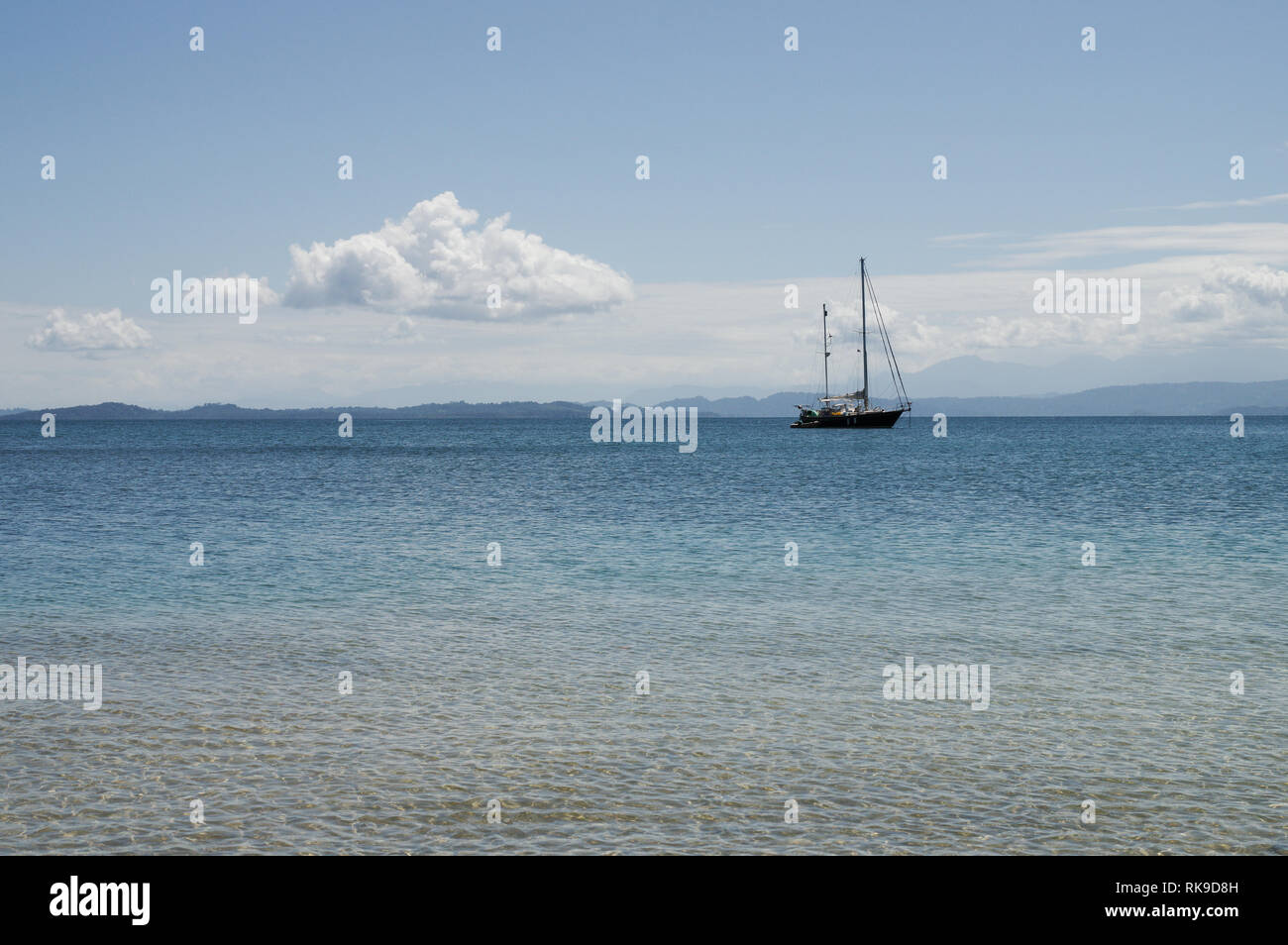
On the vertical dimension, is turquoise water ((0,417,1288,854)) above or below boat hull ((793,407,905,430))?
below

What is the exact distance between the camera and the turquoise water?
10.9 meters

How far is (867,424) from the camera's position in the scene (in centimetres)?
16325

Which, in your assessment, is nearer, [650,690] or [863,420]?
[650,690]

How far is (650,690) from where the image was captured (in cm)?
1641

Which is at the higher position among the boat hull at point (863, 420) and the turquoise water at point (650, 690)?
the boat hull at point (863, 420)

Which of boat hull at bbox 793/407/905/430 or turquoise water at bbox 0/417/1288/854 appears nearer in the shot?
turquoise water at bbox 0/417/1288/854

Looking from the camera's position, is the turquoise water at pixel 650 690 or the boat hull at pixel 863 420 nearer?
the turquoise water at pixel 650 690

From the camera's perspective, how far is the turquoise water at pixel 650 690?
431 inches

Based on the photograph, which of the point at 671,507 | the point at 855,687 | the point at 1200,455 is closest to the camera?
the point at 855,687

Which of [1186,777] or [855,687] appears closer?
[1186,777]
